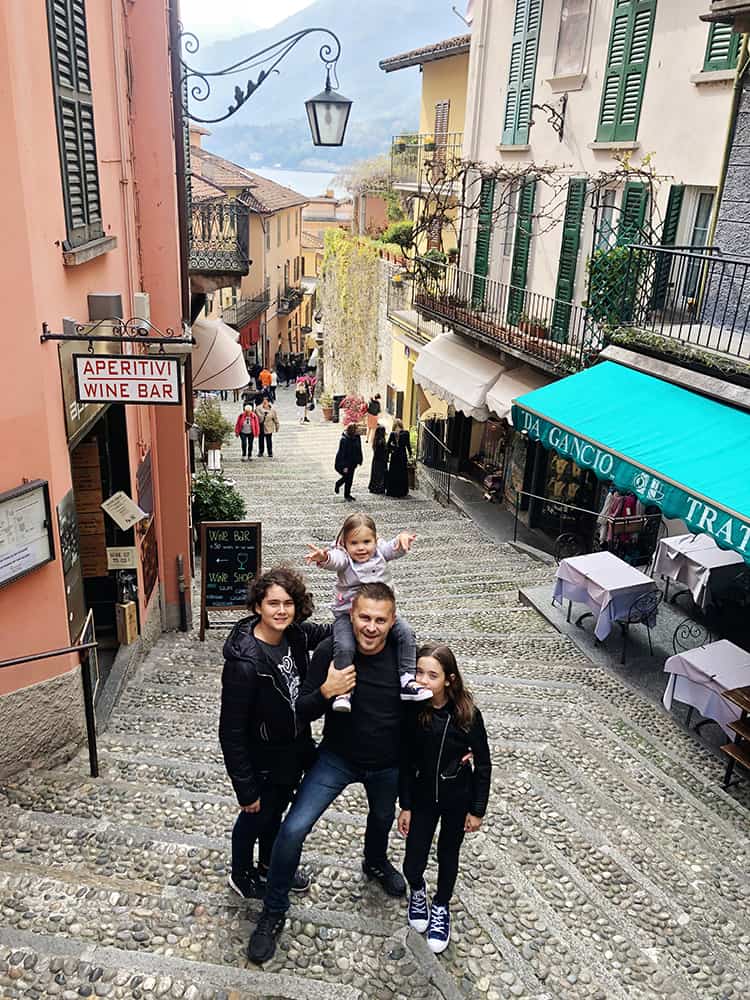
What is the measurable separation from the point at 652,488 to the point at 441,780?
4.81m

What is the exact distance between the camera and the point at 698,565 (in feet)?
33.5

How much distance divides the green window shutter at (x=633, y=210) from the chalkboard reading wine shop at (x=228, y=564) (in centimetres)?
699

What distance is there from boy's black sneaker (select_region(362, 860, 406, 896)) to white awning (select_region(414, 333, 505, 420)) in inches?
446

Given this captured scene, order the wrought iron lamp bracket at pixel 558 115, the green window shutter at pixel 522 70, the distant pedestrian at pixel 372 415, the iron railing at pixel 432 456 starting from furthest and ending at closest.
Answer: the distant pedestrian at pixel 372 415 → the iron railing at pixel 432 456 → the green window shutter at pixel 522 70 → the wrought iron lamp bracket at pixel 558 115

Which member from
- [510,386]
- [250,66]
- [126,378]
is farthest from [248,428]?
[126,378]

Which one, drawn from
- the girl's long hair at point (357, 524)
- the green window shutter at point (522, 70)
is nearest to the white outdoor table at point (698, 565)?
the girl's long hair at point (357, 524)

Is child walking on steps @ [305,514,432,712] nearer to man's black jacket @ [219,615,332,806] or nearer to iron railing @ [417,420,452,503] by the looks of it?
man's black jacket @ [219,615,332,806]

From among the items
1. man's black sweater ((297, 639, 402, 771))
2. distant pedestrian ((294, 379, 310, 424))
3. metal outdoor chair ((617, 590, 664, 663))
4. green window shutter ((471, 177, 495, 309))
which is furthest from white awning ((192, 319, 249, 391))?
distant pedestrian ((294, 379, 310, 424))

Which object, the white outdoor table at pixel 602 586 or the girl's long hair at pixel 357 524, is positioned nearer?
the girl's long hair at pixel 357 524

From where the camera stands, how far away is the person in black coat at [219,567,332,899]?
3.89 m

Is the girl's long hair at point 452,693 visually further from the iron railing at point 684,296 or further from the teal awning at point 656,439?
the iron railing at point 684,296

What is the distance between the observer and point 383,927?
171 inches

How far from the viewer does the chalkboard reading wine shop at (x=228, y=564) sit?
8820mm

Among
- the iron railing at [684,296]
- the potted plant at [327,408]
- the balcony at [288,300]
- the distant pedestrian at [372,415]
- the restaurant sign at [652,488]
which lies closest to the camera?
the restaurant sign at [652,488]
